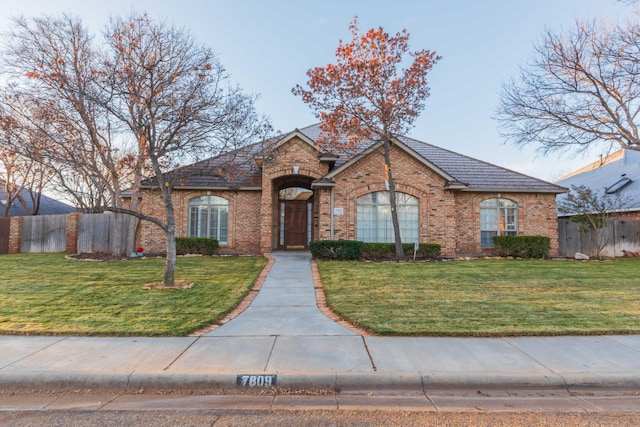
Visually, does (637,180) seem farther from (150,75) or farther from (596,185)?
(150,75)

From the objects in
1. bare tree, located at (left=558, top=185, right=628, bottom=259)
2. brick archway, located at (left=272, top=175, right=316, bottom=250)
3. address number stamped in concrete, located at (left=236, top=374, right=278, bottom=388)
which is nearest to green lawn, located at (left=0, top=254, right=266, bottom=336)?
address number stamped in concrete, located at (left=236, top=374, right=278, bottom=388)

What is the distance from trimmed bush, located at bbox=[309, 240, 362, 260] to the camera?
13617mm

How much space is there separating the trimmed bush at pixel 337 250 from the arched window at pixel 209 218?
5300mm

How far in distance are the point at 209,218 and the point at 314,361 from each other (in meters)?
13.4

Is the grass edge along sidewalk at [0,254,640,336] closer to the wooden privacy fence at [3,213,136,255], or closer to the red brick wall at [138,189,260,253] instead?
the red brick wall at [138,189,260,253]

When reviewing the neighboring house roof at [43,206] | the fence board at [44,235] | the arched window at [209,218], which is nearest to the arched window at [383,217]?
the arched window at [209,218]

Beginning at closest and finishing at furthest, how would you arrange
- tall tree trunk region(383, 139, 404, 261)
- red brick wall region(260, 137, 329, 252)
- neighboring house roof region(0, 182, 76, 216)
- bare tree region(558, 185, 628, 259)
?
1. tall tree trunk region(383, 139, 404, 261)
2. red brick wall region(260, 137, 329, 252)
3. bare tree region(558, 185, 628, 259)
4. neighboring house roof region(0, 182, 76, 216)

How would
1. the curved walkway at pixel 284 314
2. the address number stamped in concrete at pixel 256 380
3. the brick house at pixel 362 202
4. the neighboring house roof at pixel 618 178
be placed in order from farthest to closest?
1. the neighboring house roof at pixel 618 178
2. the brick house at pixel 362 202
3. the curved walkway at pixel 284 314
4. the address number stamped in concrete at pixel 256 380

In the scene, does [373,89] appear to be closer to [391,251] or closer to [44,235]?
[391,251]

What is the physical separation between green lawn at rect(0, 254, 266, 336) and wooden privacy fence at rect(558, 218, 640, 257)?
53.2 feet

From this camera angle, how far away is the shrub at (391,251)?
1434 centimetres

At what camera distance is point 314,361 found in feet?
14.8

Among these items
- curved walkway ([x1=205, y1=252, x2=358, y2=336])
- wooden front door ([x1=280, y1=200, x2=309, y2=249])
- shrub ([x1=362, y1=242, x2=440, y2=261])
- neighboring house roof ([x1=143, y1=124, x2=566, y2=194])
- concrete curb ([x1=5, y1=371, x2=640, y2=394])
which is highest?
neighboring house roof ([x1=143, y1=124, x2=566, y2=194])

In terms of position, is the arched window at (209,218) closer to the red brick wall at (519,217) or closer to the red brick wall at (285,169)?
the red brick wall at (285,169)
